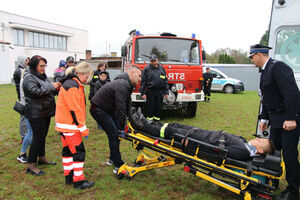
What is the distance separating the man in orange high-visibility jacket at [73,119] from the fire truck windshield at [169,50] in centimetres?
423

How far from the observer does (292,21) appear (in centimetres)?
398

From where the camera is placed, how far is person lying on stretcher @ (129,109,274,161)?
2.93m

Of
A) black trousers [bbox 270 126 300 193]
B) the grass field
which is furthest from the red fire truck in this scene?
black trousers [bbox 270 126 300 193]

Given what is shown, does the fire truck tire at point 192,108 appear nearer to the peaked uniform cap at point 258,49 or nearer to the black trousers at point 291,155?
the peaked uniform cap at point 258,49

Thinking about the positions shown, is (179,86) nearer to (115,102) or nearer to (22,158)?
(115,102)

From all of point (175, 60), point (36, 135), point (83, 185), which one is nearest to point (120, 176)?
point (83, 185)

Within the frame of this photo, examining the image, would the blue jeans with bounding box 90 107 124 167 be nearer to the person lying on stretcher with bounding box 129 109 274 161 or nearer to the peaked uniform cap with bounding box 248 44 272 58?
the person lying on stretcher with bounding box 129 109 274 161

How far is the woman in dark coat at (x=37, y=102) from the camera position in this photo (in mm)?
3531

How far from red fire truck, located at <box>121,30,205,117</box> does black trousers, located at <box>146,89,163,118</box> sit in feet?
2.25

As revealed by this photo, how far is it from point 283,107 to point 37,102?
3.57 meters

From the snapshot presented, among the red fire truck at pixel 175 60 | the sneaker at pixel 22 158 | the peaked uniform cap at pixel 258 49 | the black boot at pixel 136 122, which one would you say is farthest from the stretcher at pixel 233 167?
the red fire truck at pixel 175 60

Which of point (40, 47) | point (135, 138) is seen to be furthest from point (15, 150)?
point (40, 47)

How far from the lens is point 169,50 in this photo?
7.39 metres

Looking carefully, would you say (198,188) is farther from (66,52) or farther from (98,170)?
(66,52)
